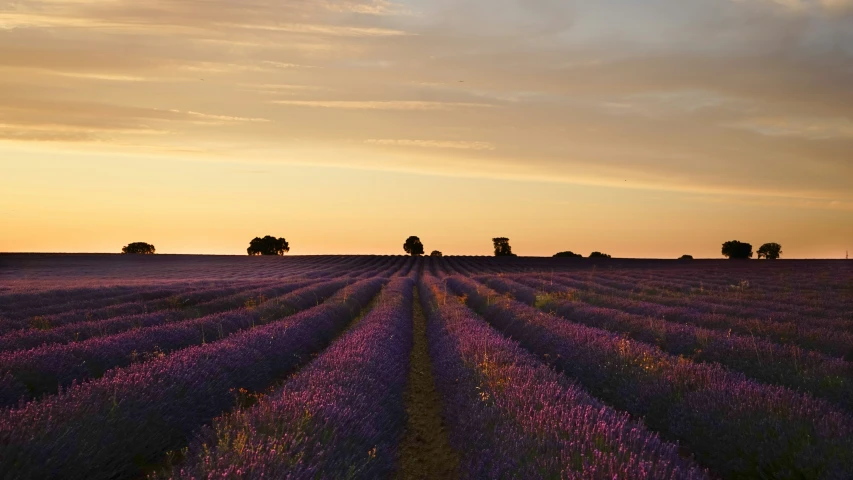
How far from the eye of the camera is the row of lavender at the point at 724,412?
439 centimetres

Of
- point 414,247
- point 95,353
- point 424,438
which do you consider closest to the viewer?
point 424,438

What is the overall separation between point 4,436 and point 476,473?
3420 millimetres

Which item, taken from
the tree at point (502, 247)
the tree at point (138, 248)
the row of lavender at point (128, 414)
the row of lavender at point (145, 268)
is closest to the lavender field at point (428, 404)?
the row of lavender at point (128, 414)

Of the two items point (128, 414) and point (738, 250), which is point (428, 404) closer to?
point (128, 414)

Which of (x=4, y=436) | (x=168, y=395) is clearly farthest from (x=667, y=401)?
(x=4, y=436)

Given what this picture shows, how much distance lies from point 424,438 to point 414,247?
274ft

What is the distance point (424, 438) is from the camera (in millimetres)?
5742

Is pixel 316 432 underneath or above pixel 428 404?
above

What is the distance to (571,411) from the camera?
4391mm

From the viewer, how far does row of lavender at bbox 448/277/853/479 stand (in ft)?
14.4

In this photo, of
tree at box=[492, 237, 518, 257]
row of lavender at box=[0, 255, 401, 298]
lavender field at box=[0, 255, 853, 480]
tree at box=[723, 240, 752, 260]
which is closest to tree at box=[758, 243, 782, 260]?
tree at box=[723, 240, 752, 260]

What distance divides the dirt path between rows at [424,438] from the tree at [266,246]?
85.0 m

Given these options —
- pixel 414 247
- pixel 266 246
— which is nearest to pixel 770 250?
pixel 414 247

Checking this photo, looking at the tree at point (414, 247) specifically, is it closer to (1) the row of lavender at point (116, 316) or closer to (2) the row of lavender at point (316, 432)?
(1) the row of lavender at point (116, 316)
